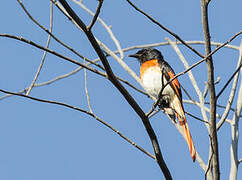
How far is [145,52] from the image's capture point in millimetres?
5578

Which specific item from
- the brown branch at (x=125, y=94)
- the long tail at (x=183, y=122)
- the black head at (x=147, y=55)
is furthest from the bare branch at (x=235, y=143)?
the black head at (x=147, y=55)

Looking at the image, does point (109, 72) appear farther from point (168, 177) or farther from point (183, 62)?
point (183, 62)

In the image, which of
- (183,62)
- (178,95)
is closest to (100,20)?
(183,62)

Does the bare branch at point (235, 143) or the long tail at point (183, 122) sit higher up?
the long tail at point (183, 122)

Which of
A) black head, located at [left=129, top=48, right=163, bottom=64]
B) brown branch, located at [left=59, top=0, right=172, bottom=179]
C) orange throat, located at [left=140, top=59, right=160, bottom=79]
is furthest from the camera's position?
black head, located at [left=129, top=48, right=163, bottom=64]

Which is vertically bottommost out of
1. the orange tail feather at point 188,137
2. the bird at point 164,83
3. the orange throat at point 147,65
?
the orange tail feather at point 188,137

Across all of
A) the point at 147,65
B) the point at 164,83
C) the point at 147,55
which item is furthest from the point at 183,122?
the point at 147,55

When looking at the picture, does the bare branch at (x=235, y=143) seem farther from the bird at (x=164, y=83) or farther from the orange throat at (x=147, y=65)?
the orange throat at (x=147, y=65)

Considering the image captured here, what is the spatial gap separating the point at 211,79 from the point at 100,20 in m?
1.88

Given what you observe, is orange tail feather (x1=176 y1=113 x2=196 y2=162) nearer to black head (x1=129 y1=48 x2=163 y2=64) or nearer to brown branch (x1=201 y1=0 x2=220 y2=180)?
brown branch (x1=201 y1=0 x2=220 y2=180)

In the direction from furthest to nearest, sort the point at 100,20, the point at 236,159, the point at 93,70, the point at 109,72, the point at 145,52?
the point at 145,52, the point at 100,20, the point at 236,159, the point at 93,70, the point at 109,72

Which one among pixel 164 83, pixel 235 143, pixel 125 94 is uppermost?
pixel 164 83

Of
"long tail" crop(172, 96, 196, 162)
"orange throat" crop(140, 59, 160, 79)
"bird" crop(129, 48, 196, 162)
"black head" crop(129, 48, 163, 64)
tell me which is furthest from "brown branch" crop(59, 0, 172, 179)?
"black head" crop(129, 48, 163, 64)

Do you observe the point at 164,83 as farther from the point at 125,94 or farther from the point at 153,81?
the point at 125,94
